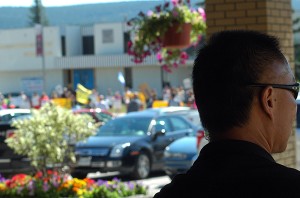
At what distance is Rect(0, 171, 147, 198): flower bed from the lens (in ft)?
31.2

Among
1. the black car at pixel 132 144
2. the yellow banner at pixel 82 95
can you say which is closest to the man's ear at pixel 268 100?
the black car at pixel 132 144

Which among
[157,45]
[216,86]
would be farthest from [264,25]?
[216,86]

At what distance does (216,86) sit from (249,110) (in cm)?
10

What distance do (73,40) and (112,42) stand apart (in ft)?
14.9

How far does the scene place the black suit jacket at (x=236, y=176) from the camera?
1795mm

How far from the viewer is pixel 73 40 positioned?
211 feet

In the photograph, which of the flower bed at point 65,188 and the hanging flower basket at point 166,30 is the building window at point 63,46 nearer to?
the flower bed at point 65,188

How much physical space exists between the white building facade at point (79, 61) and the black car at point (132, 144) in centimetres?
4076

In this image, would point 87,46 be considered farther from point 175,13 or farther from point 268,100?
point 268,100

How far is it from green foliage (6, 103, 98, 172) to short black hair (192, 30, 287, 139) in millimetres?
8992

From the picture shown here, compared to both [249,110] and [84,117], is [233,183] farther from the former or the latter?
[84,117]

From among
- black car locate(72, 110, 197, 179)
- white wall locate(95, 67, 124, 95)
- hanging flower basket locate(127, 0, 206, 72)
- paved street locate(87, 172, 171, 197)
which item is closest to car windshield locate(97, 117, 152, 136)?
black car locate(72, 110, 197, 179)

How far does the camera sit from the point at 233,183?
6.00 ft

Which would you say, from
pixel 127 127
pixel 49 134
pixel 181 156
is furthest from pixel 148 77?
pixel 49 134
